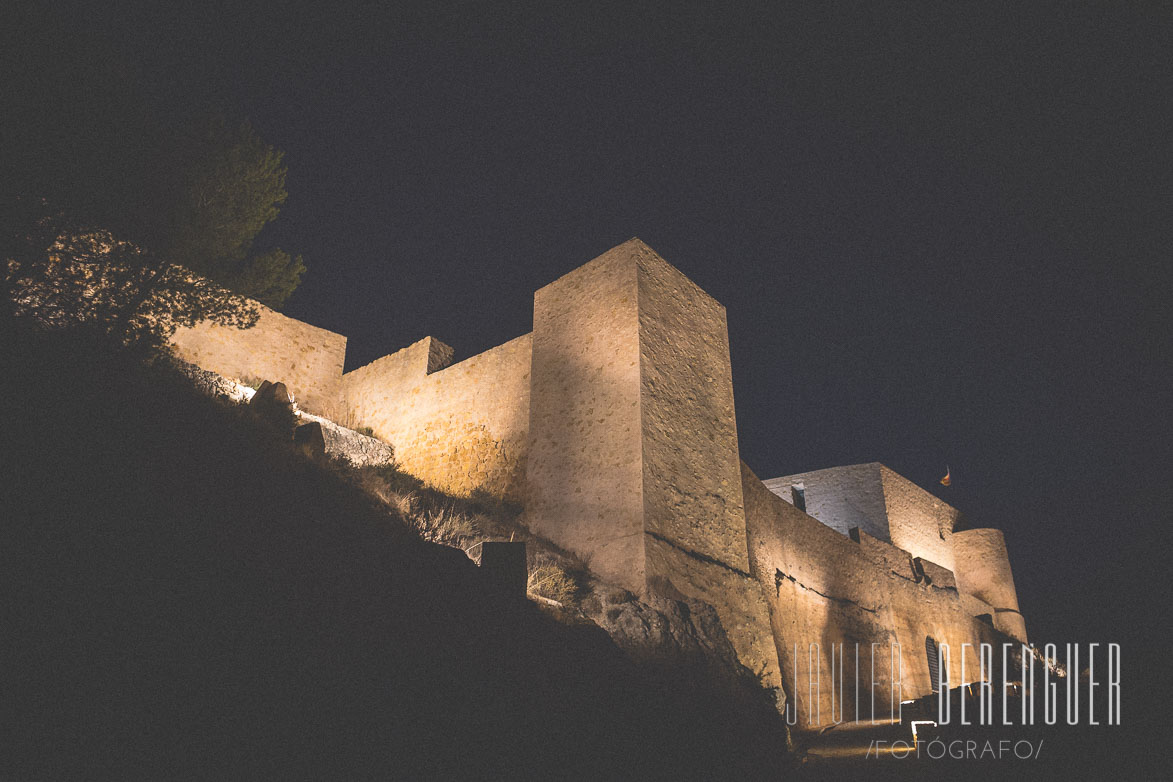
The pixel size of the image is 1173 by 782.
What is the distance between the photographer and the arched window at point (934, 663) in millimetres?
19567

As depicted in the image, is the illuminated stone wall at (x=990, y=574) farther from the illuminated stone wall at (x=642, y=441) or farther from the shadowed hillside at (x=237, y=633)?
the shadowed hillside at (x=237, y=633)

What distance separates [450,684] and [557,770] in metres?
0.91

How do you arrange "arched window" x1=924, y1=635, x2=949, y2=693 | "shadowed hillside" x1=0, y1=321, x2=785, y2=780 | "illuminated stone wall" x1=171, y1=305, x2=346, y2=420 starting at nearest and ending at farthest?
"shadowed hillside" x1=0, y1=321, x2=785, y2=780 → "illuminated stone wall" x1=171, y1=305, x2=346, y2=420 → "arched window" x1=924, y1=635, x2=949, y2=693

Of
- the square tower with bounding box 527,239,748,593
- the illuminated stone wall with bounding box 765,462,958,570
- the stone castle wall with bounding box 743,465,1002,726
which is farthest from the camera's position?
the illuminated stone wall with bounding box 765,462,958,570

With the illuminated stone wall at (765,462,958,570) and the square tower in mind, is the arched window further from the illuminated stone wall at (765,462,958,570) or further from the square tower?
the square tower

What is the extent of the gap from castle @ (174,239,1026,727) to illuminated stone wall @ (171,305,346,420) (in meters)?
0.03

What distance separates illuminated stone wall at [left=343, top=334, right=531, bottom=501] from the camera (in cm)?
1223

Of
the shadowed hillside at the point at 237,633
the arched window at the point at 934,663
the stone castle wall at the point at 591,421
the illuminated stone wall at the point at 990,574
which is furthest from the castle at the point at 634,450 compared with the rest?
the illuminated stone wall at the point at 990,574

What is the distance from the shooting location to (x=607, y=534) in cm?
924

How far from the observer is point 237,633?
149 inches

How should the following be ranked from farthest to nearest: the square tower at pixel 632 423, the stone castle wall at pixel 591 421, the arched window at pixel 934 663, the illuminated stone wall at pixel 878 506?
the illuminated stone wall at pixel 878 506
the arched window at pixel 934 663
the square tower at pixel 632 423
the stone castle wall at pixel 591 421

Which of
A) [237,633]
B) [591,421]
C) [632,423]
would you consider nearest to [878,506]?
[591,421]

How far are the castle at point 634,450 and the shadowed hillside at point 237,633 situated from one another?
110 inches

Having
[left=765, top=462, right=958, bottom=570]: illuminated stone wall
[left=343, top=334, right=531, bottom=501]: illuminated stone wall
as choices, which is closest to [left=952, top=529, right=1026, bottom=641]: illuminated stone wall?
[left=765, top=462, right=958, bottom=570]: illuminated stone wall
